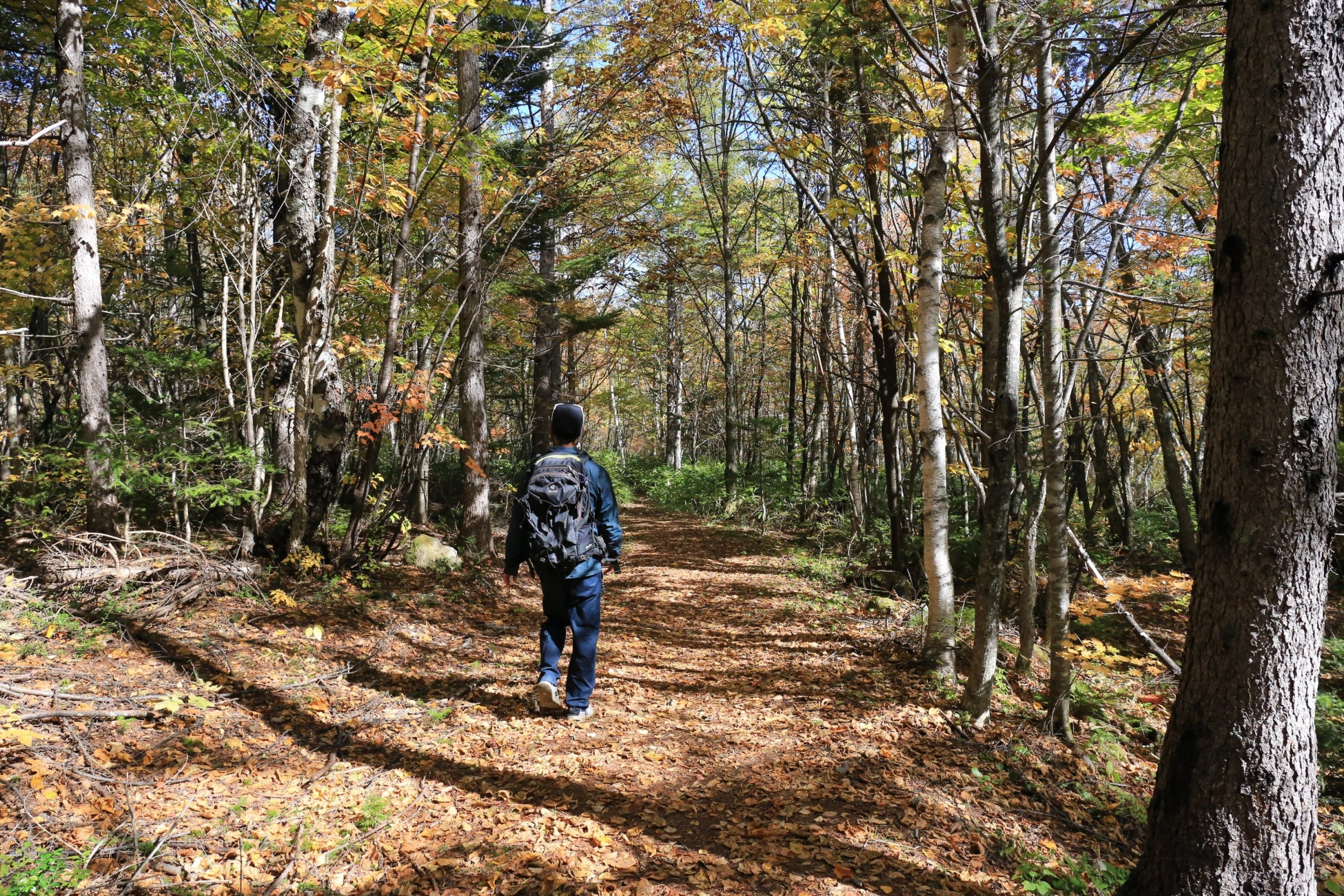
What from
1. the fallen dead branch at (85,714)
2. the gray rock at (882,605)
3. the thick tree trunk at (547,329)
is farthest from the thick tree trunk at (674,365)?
the fallen dead branch at (85,714)

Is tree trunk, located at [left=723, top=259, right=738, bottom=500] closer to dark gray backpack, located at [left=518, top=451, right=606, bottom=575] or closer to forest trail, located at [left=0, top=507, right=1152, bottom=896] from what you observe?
forest trail, located at [left=0, top=507, right=1152, bottom=896]

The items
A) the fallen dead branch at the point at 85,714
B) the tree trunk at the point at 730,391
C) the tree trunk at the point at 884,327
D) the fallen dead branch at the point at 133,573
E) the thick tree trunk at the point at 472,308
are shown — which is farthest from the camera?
the tree trunk at the point at 730,391

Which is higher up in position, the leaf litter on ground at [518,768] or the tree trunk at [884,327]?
the tree trunk at [884,327]

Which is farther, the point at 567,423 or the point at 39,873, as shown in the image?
the point at 567,423

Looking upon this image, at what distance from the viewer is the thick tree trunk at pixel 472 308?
7418 millimetres

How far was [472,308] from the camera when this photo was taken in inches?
311

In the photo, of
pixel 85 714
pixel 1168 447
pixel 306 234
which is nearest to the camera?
pixel 85 714

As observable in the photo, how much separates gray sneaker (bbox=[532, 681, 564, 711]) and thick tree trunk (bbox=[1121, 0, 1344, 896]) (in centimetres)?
323

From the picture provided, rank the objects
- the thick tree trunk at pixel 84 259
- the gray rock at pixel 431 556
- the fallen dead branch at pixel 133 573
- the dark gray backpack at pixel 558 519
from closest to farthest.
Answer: the dark gray backpack at pixel 558 519, the fallen dead branch at pixel 133 573, the thick tree trunk at pixel 84 259, the gray rock at pixel 431 556

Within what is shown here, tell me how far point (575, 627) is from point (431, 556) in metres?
4.26

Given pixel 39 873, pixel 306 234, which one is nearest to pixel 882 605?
Result: pixel 39 873

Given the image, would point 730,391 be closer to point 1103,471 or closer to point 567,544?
point 1103,471

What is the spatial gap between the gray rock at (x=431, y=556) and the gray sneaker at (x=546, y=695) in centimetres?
378

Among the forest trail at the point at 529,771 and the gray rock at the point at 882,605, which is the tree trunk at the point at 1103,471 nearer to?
the gray rock at the point at 882,605
